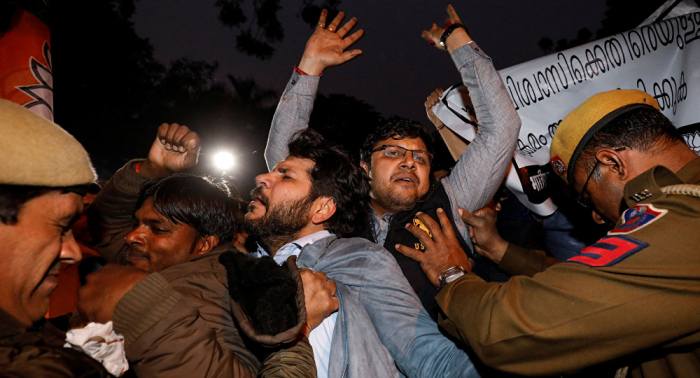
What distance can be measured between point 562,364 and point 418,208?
1.67 metres

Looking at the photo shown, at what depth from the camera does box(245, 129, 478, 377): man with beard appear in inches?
78.5

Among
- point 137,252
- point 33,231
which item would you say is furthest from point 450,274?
point 137,252

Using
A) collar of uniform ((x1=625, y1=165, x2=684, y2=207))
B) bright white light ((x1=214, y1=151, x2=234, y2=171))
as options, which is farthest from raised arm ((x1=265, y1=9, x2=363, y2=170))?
bright white light ((x1=214, y1=151, x2=234, y2=171))

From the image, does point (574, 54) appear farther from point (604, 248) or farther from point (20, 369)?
point (20, 369)

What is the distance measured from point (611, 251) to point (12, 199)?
1.96 m

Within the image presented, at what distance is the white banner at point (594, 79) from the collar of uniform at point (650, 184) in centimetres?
212

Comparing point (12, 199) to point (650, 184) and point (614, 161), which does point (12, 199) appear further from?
point (614, 161)

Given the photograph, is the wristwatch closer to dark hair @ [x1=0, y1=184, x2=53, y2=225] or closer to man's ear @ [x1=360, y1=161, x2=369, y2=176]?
man's ear @ [x1=360, y1=161, x2=369, y2=176]

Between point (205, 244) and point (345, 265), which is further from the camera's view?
point (205, 244)

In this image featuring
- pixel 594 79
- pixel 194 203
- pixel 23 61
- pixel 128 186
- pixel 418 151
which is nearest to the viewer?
pixel 194 203

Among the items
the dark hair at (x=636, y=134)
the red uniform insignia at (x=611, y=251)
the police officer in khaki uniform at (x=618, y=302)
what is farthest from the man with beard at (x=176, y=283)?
the dark hair at (x=636, y=134)

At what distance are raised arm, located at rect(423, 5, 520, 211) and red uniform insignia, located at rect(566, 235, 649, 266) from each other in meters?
1.41

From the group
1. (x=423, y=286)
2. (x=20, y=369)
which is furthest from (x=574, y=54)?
(x=20, y=369)

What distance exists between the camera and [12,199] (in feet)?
3.65
